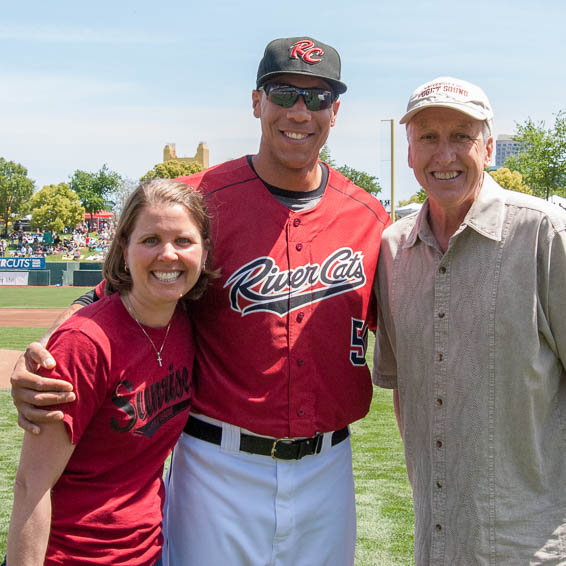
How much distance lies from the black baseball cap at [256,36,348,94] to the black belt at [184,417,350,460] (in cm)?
147

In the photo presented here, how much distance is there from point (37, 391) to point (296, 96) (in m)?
1.57

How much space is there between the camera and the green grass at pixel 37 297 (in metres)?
20.7

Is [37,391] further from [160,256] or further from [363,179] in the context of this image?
[363,179]

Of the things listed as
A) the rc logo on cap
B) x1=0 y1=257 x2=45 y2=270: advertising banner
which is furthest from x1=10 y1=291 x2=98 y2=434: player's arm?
x1=0 y1=257 x2=45 y2=270: advertising banner

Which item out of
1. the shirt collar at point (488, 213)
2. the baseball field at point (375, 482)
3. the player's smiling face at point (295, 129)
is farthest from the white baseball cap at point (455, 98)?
the baseball field at point (375, 482)

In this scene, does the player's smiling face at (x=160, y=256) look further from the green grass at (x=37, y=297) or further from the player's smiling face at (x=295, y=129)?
the green grass at (x=37, y=297)

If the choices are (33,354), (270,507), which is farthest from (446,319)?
(33,354)

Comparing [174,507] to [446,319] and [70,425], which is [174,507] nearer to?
[70,425]

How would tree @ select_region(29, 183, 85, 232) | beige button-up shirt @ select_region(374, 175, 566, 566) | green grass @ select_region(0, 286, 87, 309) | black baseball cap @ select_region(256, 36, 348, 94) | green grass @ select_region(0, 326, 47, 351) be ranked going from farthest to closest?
tree @ select_region(29, 183, 85, 232)
green grass @ select_region(0, 286, 87, 309)
green grass @ select_region(0, 326, 47, 351)
black baseball cap @ select_region(256, 36, 348, 94)
beige button-up shirt @ select_region(374, 175, 566, 566)

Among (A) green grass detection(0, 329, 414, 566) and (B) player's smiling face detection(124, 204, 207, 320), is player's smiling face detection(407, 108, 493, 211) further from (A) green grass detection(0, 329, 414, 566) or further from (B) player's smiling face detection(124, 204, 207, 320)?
(A) green grass detection(0, 329, 414, 566)

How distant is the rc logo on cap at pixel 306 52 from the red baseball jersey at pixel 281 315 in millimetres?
524

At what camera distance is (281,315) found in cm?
271

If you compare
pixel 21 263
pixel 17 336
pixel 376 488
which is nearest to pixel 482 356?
pixel 376 488

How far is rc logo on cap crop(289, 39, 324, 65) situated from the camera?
9.24 feet
